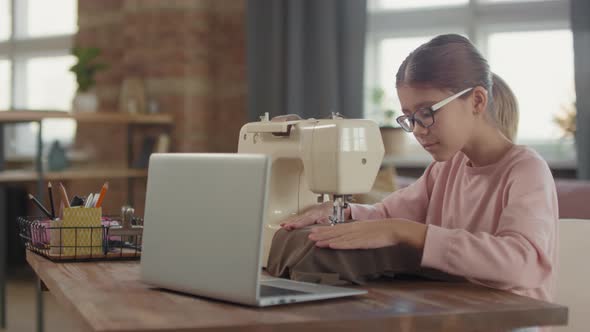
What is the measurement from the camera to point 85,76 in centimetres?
506

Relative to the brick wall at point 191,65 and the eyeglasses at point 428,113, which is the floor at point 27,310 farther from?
the eyeglasses at point 428,113

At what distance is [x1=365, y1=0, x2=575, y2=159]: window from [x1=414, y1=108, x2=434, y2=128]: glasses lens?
2818 millimetres

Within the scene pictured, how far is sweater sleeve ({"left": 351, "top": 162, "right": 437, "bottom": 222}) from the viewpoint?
181 centimetres

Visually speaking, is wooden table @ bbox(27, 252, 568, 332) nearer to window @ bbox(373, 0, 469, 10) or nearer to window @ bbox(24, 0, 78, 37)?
window @ bbox(373, 0, 469, 10)

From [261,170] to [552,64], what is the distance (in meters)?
3.46

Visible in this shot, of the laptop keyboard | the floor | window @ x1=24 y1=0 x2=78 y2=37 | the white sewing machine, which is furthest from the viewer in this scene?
window @ x1=24 y1=0 x2=78 y2=37

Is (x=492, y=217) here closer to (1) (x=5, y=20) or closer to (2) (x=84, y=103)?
(2) (x=84, y=103)

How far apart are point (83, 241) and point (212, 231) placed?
51 centimetres

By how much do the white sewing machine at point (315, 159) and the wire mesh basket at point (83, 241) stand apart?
0.30 metres

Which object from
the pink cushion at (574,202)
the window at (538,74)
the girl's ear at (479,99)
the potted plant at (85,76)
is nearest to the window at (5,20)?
the potted plant at (85,76)

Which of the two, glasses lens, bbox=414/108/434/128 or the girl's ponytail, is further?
the girl's ponytail

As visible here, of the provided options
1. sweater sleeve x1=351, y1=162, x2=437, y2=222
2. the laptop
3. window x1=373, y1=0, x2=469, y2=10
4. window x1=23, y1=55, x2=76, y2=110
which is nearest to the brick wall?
window x1=373, y1=0, x2=469, y2=10

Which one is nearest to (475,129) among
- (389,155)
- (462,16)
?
(389,155)

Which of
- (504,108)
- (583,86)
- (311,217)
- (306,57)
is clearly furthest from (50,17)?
(504,108)
